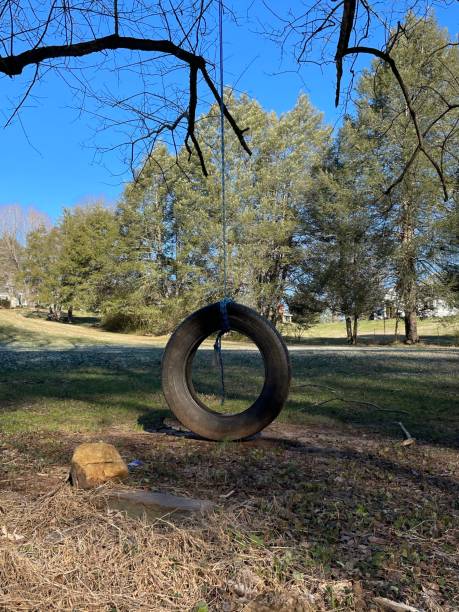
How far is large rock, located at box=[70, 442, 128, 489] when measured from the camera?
3533 mm

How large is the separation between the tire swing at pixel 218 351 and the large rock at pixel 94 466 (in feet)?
4.64

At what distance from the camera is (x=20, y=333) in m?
25.6

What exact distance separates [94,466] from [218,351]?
214cm

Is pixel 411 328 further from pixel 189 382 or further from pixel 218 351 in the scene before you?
pixel 189 382

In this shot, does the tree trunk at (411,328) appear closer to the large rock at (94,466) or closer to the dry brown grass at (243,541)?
the dry brown grass at (243,541)

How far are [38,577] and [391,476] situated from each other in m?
2.69

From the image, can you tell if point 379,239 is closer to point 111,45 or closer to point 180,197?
point 180,197

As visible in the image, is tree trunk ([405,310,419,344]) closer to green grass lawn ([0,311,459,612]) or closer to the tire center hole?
the tire center hole

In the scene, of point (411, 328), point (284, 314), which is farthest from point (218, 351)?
point (284, 314)

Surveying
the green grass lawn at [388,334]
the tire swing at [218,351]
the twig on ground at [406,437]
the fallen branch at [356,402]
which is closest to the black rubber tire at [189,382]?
the tire swing at [218,351]

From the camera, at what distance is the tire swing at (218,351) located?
4.96 meters

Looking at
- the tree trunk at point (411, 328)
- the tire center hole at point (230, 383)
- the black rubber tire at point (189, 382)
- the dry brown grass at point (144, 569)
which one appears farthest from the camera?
the tree trunk at point (411, 328)

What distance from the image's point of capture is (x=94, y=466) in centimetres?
360

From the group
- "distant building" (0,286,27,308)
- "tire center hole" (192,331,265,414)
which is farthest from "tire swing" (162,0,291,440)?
"distant building" (0,286,27,308)
